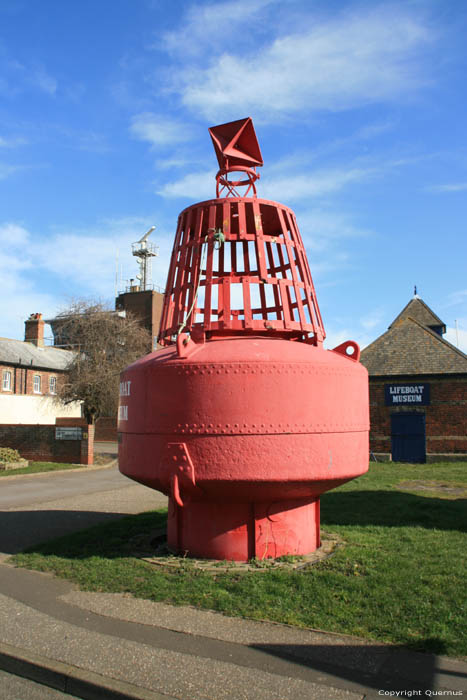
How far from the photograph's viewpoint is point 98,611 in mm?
5688

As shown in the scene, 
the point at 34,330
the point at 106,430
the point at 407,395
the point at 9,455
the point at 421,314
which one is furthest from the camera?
the point at 34,330

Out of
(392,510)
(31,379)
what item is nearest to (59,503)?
(392,510)

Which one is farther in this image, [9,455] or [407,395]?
[407,395]

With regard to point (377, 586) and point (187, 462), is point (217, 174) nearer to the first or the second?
point (187, 462)

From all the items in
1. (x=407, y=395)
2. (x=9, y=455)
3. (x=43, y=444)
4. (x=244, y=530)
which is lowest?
(x=9, y=455)

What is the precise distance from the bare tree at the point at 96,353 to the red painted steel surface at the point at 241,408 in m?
19.7

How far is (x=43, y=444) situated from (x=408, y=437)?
15577mm

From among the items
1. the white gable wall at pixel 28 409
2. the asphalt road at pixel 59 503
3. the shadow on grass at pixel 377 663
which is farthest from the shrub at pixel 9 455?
the shadow on grass at pixel 377 663

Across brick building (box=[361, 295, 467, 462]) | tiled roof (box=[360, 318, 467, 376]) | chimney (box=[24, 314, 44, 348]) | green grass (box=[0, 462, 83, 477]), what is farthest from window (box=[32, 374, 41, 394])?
brick building (box=[361, 295, 467, 462])

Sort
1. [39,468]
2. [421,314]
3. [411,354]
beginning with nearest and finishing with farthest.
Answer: [39,468]
[411,354]
[421,314]

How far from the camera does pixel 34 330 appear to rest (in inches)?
1781

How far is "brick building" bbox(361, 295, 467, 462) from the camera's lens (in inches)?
942

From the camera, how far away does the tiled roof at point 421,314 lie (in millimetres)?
31891

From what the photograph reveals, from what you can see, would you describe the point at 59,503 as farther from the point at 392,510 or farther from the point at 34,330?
the point at 34,330
